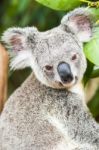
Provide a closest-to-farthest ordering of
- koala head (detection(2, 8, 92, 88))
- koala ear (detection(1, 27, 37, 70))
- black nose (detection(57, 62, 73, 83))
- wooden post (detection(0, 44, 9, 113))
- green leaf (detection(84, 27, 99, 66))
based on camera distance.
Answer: green leaf (detection(84, 27, 99, 66))
black nose (detection(57, 62, 73, 83))
koala head (detection(2, 8, 92, 88))
koala ear (detection(1, 27, 37, 70))
wooden post (detection(0, 44, 9, 113))

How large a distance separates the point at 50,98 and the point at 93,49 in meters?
0.87

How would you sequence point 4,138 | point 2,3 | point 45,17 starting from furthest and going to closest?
point 2,3, point 45,17, point 4,138

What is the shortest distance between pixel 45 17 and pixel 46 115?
368 cm

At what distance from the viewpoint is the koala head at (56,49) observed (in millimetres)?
5414

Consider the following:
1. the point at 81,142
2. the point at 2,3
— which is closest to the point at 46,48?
the point at 81,142

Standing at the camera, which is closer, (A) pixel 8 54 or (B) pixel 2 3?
(A) pixel 8 54

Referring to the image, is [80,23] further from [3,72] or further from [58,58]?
[3,72]

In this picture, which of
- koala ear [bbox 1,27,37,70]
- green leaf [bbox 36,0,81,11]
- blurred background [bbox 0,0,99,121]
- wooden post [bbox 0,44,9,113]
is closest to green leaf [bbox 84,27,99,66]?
green leaf [bbox 36,0,81,11]

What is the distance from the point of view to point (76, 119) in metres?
5.62

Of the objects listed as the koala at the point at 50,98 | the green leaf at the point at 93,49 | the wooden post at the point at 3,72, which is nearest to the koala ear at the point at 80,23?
the koala at the point at 50,98

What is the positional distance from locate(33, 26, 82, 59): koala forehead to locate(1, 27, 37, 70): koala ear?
0.26 ft

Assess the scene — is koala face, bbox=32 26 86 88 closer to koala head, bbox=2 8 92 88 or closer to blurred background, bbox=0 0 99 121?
koala head, bbox=2 8 92 88

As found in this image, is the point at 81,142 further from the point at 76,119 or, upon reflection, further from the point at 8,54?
the point at 8,54

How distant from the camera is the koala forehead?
215 inches
